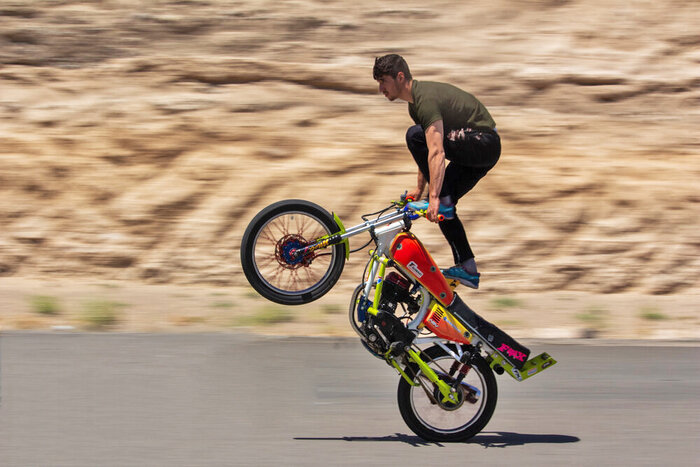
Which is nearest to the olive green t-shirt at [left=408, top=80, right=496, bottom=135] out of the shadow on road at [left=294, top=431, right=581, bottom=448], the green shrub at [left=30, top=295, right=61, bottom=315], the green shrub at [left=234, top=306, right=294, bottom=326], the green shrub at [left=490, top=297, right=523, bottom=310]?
the shadow on road at [left=294, top=431, right=581, bottom=448]

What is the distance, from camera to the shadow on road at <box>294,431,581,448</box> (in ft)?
18.4

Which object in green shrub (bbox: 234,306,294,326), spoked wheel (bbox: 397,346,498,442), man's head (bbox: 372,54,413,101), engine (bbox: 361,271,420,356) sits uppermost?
man's head (bbox: 372,54,413,101)

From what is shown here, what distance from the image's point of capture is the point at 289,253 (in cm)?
576

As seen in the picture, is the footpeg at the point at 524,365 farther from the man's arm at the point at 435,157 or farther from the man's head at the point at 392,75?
the man's head at the point at 392,75

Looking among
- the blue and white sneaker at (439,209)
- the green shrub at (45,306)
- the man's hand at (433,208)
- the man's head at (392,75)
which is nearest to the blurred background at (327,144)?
the green shrub at (45,306)

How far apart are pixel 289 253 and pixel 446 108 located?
1284mm

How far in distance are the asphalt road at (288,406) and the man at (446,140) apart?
113cm

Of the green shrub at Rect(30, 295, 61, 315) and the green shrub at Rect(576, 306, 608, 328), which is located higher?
the green shrub at Rect(30, 295, 61, 315)

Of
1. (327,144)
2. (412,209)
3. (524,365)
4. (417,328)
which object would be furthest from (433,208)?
(327,144)

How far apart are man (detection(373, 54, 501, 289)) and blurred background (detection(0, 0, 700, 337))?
437 centimetres

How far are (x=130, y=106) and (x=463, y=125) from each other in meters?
9.28

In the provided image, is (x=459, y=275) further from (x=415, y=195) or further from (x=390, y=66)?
(x=390, y=66)

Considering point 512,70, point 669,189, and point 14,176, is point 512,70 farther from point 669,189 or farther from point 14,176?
point 14,176

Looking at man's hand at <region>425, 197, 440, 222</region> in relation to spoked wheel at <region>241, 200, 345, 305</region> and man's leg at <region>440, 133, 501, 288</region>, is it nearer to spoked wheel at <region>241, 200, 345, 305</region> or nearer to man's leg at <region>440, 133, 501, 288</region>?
man's leg at <region>440, 133, 501, 288</region>
